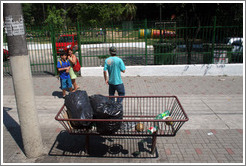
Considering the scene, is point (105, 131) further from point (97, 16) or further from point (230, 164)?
point (97, 16)

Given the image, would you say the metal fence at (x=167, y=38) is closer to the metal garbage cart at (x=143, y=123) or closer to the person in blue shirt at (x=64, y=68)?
the person in blue shirt at (x=64, y=68)

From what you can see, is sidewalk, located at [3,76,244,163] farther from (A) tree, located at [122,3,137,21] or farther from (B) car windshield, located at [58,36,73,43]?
(A) tree, located at [122,3,137,21]

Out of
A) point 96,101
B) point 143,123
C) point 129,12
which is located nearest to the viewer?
point 96,101

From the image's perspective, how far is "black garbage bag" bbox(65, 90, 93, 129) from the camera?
3395 millimetres

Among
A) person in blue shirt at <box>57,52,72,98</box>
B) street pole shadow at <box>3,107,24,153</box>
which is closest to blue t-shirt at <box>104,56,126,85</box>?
person in blue shirt at <box>57,52,72,98</box>

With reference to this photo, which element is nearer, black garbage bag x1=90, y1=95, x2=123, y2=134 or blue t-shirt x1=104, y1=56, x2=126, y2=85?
black garbage bag x1=90, y1=95, x2=123, y2=134

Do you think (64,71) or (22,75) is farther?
(64,71)

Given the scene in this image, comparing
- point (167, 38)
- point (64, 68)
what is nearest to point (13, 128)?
point (64, 68)

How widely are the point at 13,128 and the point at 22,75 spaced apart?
7.03ft

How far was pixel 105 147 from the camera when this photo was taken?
415 centimetres

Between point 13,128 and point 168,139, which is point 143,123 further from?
point 13,128

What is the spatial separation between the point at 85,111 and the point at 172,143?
1911mm

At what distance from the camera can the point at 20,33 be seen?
132 inches

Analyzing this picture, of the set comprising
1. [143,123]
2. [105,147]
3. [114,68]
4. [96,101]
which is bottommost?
[105,147]
